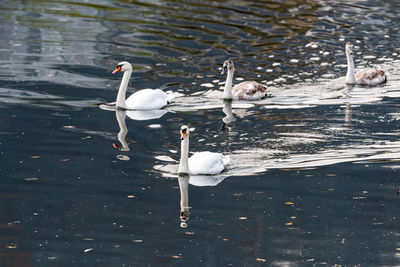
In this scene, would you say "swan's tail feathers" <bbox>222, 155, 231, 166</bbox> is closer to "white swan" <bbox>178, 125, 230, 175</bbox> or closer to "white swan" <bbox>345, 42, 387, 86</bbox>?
"white swan" <bbox>178, 125, 230, 175</bbox>

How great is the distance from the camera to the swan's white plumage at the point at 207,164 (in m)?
17.0

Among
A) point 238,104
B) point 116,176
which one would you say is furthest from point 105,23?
point 116,176

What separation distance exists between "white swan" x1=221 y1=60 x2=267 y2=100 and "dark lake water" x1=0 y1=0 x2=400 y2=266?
268 mm

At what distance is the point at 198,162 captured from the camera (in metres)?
17.1

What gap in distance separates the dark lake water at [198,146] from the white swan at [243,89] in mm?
268

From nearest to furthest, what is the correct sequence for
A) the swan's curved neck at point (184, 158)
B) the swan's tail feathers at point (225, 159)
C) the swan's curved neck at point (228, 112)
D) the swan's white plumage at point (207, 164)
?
the swan's curved neck at point (184, 158), the swan's white plumage at point (207, 164), the swan's tail feathers at point (225, 159), the swan's curved neck at point (228, 112)

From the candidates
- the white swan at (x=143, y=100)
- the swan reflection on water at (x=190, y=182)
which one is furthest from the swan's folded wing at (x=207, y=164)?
the white swan at (x=143, y=100)

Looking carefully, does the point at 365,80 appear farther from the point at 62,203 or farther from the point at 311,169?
the point at 62,203

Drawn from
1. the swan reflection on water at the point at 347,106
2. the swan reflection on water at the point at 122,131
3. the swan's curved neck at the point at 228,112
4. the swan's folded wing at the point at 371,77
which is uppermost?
the swan's folded wing at the point at 371,77

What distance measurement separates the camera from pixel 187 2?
3791 centimetres

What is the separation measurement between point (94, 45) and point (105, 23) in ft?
12.7

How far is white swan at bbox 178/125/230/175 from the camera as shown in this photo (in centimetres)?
1686

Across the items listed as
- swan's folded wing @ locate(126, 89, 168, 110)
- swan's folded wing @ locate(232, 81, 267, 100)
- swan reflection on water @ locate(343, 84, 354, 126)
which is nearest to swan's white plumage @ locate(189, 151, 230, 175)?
swan reflection on water @ locate(343, 84, 354, 126)

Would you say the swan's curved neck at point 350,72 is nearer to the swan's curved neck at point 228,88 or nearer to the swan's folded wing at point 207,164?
the swan's curved neck at point 228,88
